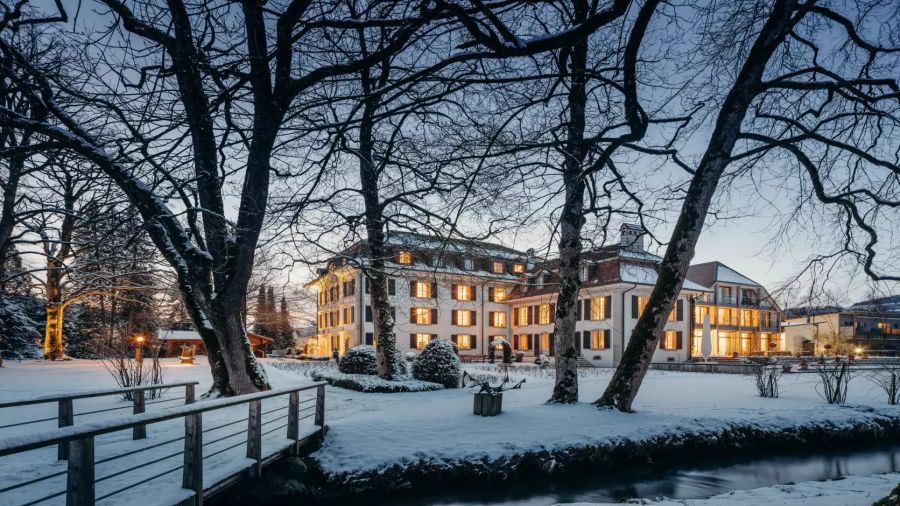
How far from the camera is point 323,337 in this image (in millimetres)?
50719

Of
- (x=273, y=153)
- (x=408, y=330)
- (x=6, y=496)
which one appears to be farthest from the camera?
(x=408, y=330)

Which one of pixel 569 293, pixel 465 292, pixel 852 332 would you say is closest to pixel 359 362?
pixel 569 293

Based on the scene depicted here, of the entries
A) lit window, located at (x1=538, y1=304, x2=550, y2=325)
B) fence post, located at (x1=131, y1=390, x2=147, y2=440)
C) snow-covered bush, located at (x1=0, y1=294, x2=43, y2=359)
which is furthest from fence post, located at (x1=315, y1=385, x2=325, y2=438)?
lit window, located at (x1=538, y1=304, x2=550, y2=325)

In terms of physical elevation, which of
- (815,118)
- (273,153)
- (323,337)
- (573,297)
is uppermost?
(815,118)

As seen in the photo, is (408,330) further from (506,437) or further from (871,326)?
(871,326)

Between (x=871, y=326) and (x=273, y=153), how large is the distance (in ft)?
240

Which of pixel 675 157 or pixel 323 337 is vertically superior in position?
pixel 675 157

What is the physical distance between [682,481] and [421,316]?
33.8 meters

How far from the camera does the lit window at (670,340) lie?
1516 inches

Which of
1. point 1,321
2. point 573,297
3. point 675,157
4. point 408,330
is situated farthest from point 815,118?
point 1,321

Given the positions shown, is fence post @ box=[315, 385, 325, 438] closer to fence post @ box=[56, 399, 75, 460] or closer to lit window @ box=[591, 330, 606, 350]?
fence post @ box=[56, 399, 75, 460]

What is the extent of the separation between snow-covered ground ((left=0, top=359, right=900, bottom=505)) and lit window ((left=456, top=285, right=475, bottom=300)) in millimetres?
27362

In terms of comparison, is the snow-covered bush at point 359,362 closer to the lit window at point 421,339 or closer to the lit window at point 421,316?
the lit window at point 421,316

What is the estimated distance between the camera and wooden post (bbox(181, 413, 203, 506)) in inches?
209
